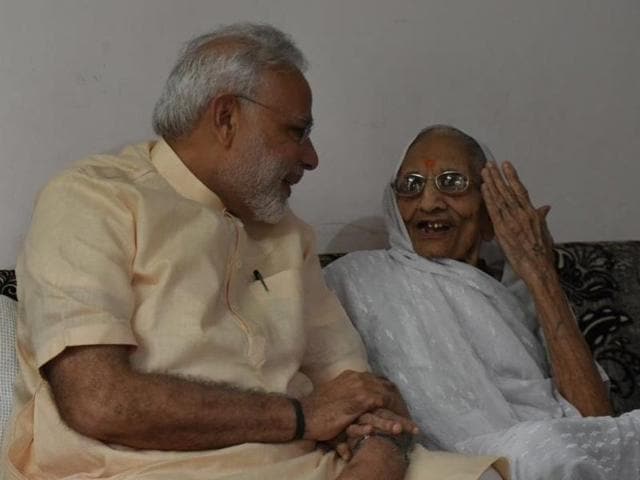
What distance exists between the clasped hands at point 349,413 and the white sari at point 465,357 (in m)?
0.32

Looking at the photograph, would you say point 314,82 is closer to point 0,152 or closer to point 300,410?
point 0,152

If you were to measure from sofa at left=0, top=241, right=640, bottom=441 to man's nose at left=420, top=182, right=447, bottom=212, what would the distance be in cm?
29

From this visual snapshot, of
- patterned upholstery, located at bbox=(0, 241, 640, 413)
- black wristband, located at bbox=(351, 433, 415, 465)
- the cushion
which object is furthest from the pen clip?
the cushion

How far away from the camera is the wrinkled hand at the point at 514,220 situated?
2.69m

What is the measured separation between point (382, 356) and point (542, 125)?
1.06m

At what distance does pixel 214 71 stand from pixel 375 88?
95cm

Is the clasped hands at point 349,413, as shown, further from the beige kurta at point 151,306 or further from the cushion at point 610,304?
the cushion at point 610,304

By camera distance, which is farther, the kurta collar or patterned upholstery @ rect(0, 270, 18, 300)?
patterned upholstery @ rect(0, 270, 18, 300)

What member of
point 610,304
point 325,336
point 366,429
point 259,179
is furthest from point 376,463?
point 610,304

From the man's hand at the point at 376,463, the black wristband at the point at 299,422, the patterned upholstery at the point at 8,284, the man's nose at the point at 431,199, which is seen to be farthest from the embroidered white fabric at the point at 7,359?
the man's nose at the point at 431,199

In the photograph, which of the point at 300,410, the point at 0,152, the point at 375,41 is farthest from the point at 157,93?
the point at 300,410

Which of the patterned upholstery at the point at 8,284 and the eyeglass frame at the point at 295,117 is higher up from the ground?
the eyeglass frame at the point at 295,117

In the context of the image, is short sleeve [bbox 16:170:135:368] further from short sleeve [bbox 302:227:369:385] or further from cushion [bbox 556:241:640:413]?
cushion [bbox 556:241:640:413]

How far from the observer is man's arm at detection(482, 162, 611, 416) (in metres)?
2.54
